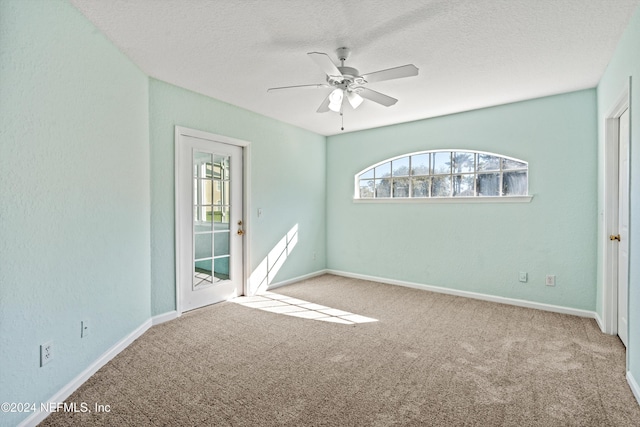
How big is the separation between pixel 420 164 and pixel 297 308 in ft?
8.99

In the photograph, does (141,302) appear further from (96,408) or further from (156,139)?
(156,139)

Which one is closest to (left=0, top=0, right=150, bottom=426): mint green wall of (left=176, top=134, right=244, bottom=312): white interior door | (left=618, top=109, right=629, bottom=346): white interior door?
(left=176, top=134, right=244, bottom=312): white interior door

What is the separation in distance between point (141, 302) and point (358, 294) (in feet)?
8.65

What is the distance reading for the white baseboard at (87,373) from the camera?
1730 mm

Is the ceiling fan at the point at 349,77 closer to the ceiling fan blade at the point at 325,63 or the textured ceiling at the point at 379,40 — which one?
the ceiling fan blade at the point at 325,63

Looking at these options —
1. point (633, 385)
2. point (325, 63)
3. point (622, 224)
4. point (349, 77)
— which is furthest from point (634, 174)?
point (325, 63)

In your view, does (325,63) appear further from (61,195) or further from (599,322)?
(599,322)

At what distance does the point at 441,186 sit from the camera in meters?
4.49

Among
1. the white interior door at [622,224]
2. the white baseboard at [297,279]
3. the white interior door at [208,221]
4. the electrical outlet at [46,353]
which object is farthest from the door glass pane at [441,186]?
the electrical outlet at [46,353]

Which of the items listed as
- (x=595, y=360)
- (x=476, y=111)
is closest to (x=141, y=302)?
(x=595, y=360)

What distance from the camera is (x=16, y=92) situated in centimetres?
165

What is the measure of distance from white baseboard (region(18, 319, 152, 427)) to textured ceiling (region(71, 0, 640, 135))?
244 centimetres

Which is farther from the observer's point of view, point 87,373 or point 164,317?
point 164,317

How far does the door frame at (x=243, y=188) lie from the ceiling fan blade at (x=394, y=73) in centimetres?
207
